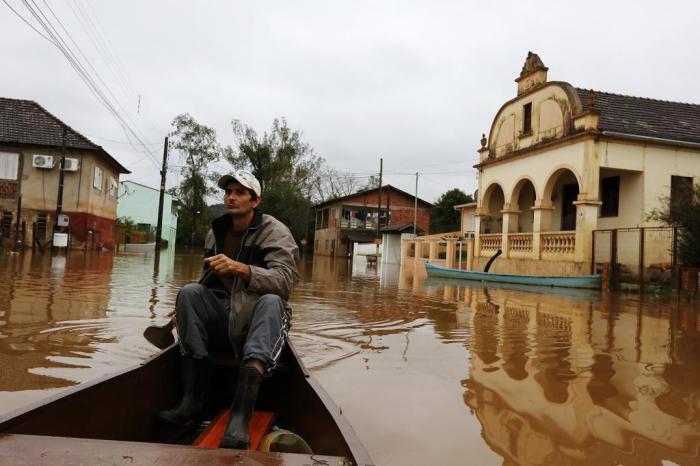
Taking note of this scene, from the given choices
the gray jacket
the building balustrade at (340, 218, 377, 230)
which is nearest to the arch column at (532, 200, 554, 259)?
the gray jacket

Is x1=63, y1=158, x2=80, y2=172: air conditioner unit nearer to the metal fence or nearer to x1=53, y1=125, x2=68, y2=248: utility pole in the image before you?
x1=53, y1=125, x2=68, y2=248: utility pole

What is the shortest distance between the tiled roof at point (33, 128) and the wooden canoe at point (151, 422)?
25.6 metres

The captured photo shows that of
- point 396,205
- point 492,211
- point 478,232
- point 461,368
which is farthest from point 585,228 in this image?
point 396,205

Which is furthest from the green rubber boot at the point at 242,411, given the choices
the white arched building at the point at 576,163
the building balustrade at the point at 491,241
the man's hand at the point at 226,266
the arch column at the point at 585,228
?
the building balustrade at the point at 491,241

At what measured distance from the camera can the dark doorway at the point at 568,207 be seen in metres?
19.0

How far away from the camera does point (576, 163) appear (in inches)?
627

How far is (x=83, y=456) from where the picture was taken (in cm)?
158

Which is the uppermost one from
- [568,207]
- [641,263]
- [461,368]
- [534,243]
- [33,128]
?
[33,128]

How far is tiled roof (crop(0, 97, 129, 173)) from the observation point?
25.0m

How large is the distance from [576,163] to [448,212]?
28.7 m

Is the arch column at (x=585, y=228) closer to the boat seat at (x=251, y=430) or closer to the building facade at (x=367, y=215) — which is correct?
the boat seat at (x=251, y=430)

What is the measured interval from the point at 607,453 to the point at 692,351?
12.5 ft

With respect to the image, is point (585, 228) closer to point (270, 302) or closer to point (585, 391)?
point (585, 391)

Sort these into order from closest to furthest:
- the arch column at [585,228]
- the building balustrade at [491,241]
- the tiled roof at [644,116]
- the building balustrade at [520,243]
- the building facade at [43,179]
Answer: the arch column at [585,228] → the tiled roof at [644,116] → the building balustrade at [520,243] → the building balustrade at [491,241] → the building facade at [43,179]
